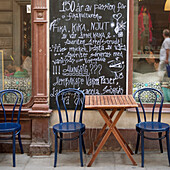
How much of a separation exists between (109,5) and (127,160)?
2.71m

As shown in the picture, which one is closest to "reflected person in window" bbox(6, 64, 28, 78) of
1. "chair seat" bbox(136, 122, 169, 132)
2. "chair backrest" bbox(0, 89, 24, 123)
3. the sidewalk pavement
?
"chair backrest" bbox(0, 89, 24, 123)

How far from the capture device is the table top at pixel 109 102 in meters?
4.70

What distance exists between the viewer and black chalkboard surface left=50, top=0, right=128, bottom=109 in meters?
5.55

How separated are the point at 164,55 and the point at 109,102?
1651 mm

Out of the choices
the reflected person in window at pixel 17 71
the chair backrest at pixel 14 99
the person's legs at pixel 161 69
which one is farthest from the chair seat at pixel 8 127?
the person's legs at pixel 161 69

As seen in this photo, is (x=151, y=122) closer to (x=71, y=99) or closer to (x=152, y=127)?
(x=152, y=127)

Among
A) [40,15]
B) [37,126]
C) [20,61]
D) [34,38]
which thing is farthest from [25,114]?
[40,15]

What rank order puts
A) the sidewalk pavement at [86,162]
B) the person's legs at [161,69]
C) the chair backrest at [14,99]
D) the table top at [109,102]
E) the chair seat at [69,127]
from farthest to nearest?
the person's legs at [161,69] < the chair backrest at [14,99] < the sidewalk pavement at [86,162] < the chair seat at [69,127] < the table top at [109,102]

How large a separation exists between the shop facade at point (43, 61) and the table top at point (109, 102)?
19.2 inches

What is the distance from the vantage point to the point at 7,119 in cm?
569

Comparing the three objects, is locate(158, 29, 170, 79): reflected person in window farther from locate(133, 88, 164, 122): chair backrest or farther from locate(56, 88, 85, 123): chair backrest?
locate(56, 88, 85, 123): chair backrest

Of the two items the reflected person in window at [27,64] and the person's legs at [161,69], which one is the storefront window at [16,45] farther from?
the person's legs at [161,69]

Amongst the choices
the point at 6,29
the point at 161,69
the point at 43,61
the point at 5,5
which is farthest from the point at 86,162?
the point at 5,5

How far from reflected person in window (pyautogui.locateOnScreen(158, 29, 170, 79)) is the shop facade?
8 cm
